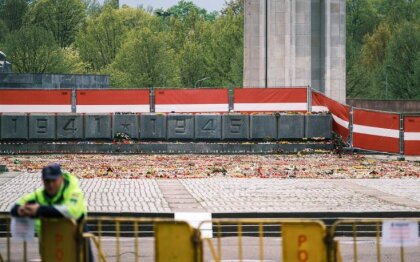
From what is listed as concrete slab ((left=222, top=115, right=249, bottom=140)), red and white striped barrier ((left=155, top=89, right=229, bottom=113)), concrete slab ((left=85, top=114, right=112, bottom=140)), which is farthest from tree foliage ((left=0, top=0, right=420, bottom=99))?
concrete slab ((left=85, top=114, right=112, bottom=140))

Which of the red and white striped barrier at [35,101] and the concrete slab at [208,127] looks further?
the red and white striped barrier at [35,101]

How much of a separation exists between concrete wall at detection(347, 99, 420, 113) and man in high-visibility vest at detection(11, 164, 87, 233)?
5611 cm

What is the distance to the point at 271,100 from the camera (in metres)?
40.7

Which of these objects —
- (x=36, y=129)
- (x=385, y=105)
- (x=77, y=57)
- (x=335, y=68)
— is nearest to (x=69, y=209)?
(x=36, y=129)

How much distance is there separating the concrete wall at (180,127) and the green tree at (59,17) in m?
71.8

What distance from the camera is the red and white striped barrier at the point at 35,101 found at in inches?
1550

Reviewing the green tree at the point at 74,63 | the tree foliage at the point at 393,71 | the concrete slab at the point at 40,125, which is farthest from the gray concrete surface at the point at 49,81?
the green tree at the point at 74,63

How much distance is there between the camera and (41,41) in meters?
81.1

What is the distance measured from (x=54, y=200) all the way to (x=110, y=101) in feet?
96.6

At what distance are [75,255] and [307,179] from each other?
17.4 metres

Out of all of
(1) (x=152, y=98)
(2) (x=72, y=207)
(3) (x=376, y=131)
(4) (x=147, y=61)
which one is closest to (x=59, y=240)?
(2) (x=72, y=207)

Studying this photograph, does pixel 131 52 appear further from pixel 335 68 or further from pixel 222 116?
pixel 222 116

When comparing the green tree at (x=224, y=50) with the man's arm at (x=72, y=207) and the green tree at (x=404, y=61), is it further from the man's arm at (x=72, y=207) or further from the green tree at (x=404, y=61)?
the man's arm at (x=72, y=207)

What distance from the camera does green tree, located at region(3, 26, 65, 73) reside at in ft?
263
